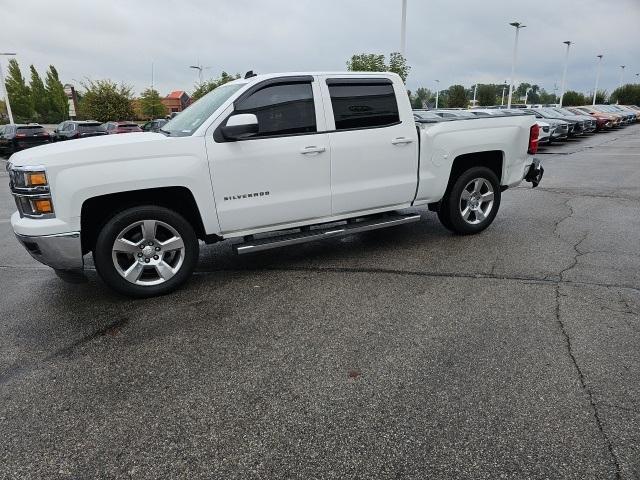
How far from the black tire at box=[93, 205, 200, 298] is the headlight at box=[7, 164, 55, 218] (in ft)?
1.56

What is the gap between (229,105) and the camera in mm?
4461

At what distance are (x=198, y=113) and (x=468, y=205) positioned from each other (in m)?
3.59

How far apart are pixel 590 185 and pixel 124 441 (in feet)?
35.4

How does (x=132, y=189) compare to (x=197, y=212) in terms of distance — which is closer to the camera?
(x=132, y=189)

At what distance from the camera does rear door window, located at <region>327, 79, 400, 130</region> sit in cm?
498

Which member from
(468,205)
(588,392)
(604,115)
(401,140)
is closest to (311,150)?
(401,140)

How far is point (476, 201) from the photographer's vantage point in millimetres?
6266

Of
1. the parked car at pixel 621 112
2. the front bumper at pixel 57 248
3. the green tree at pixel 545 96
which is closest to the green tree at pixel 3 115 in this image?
the parked car at pixel 621 112

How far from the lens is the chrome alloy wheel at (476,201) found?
6156 millimetres

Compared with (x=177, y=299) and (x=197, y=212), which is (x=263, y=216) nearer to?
(x=197, y=212)

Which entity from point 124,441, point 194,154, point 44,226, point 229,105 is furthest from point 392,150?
point 124,441

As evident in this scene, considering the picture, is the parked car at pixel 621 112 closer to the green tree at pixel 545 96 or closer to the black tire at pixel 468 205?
the black tire at pixel 468 205

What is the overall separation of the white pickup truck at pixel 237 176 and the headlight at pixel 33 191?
0.01m

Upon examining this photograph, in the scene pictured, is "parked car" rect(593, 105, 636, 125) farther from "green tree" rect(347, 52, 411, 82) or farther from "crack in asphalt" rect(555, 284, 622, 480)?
"crack in asphalt" rect(555, 284, 622, 480)
